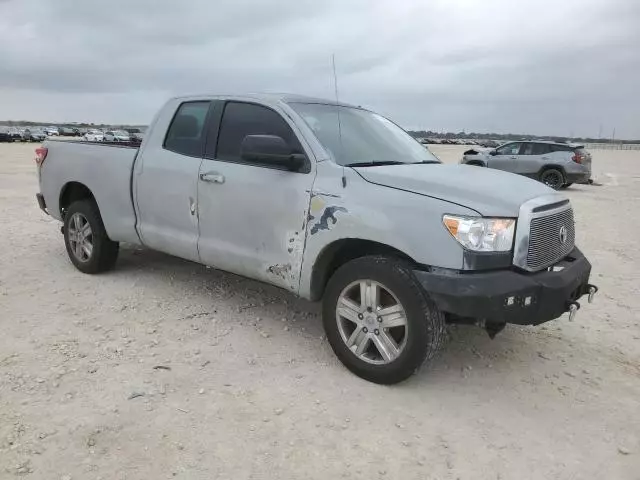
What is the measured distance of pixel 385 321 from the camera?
3.45 meters

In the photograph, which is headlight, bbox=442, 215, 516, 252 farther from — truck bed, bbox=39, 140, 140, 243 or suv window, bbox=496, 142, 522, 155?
suv window, bbox=496, 142, 522, 155

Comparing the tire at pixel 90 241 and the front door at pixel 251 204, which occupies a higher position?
the front door at pixel 251 204

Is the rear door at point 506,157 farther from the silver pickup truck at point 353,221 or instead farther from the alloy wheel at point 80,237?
the alloy wheel at point 80,237

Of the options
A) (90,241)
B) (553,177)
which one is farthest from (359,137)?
(553,177)

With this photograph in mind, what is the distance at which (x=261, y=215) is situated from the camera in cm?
402

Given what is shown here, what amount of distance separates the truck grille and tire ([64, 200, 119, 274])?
→ 4.08m

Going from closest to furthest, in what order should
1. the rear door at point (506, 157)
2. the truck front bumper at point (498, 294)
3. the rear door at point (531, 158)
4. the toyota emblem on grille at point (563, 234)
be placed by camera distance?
the truck front bumper at point (498, 294), the toyota emblem on grille at point (563, 234), the rear door at point (531, 158), the rear door at point (506, 157)

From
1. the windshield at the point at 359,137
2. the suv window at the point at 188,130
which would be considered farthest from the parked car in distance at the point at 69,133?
the windshield at the point at 359,137

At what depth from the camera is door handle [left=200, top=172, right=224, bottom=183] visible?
4.29 metres

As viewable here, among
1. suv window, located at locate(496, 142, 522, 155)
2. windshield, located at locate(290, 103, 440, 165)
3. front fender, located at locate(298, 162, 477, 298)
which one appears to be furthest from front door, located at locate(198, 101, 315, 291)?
suv window, located at locate(496, 142, 522, 155)

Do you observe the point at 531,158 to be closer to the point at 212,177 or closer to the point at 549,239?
the point at 549,239

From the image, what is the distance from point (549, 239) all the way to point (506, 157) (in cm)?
1611

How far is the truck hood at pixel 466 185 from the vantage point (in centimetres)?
321

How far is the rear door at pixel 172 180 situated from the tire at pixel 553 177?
1515cm
